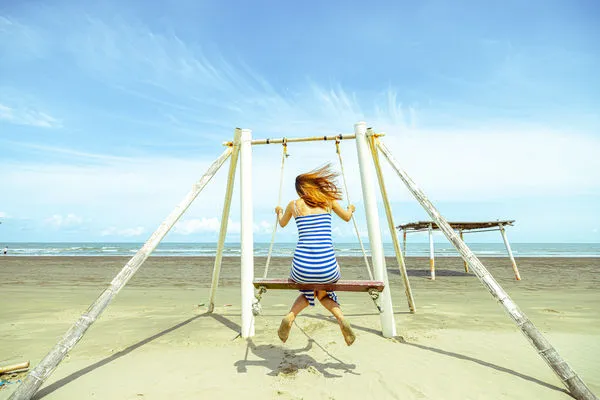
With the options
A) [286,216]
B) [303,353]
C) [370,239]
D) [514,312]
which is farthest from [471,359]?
[286,216]

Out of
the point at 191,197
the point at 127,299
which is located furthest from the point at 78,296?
the point at 191,197

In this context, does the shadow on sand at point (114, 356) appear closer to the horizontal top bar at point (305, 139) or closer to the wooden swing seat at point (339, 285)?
the wooden swing seat at point (339, 285)

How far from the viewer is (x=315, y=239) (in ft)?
12.2

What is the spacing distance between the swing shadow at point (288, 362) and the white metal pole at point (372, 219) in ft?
3.72

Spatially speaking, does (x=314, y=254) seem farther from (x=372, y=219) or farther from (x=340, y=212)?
(x=372, y=219)

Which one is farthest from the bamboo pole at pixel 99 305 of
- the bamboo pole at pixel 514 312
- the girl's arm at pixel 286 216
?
the bamboo pole at pixel 514 312

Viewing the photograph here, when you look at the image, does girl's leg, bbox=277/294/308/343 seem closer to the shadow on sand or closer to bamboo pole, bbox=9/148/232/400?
bamboo pole, bbox=9/148/232/400

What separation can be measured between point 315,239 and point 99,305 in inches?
94.9

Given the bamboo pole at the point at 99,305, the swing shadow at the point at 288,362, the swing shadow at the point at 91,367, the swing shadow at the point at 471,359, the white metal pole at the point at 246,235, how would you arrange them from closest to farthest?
the bamboo pole at the point at 99,305
the swing shadow at the point at 91,367
the swing shadow at the point at 471,359
the swing shadow at the point at 288,362
the white metal pole at the point at 246,235

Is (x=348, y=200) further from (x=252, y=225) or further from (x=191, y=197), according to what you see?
(x=191, y=197)

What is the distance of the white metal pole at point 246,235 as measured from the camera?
5.20 metres

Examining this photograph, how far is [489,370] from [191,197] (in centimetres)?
423

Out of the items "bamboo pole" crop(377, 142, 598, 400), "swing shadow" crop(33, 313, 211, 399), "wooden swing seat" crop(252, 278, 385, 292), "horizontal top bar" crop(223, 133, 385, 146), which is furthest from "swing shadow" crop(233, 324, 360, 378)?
"horizontal top bar" crop(223, 133, 385, 146)

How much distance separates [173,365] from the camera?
418cm
